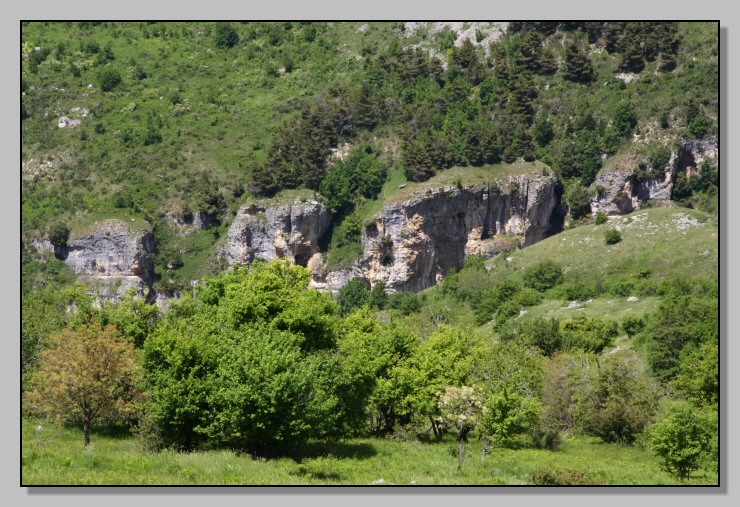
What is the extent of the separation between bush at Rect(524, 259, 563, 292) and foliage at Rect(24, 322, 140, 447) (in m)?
94.1

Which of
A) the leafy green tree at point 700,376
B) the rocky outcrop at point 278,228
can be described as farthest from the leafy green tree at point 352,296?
the leafy green tree at point 700,376

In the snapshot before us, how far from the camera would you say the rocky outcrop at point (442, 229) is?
174 m

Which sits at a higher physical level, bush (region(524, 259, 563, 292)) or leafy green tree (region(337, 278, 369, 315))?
bush (region(524, 259, 563, 292))

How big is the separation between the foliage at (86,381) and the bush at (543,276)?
94.1 metres

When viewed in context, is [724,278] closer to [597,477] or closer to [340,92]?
[597,477]

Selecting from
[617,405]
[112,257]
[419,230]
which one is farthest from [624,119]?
[617,405]

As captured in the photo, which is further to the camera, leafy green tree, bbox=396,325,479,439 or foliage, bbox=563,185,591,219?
foliage, bbox=563,185,591,219

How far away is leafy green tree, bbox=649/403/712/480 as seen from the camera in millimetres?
47562

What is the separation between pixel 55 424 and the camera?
55031mm

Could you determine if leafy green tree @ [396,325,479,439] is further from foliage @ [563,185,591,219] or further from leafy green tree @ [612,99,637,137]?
leafy green tree @ [612,99,637,137]

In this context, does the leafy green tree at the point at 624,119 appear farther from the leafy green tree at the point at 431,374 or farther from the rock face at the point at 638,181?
the leafy green tree at the point at 431,374

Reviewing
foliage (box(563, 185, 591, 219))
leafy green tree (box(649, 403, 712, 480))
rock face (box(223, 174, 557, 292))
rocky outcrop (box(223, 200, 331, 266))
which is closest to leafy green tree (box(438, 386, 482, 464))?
leafy green tree (box(649, 403, 712, 480))

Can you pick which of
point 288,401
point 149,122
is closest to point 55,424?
point 288,401

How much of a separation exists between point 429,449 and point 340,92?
147m
